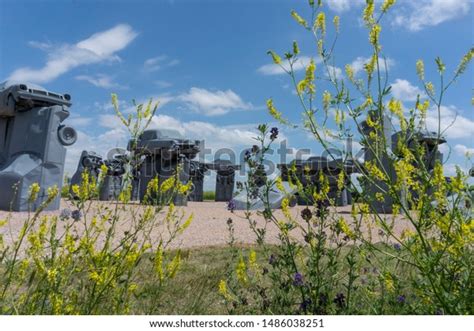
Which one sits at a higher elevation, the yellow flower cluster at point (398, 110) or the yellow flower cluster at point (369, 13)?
the yellow flower cluster at point (369, 13)

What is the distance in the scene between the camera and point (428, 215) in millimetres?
2479

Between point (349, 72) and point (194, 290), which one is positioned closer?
point (349, 72)

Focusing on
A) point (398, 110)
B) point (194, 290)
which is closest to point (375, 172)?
point (398, 110)

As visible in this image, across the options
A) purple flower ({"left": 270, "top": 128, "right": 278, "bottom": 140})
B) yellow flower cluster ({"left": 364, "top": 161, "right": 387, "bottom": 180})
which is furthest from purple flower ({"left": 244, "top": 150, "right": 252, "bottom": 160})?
yellow flower cluster ({"left": 364, "top": 161, "right": 387, "bottom": 180})

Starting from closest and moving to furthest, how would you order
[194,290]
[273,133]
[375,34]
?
[375,34]
[273,133]
[194,290]

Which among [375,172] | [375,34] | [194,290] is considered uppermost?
[375,34]

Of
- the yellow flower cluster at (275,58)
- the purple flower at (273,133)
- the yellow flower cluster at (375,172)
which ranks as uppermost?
the yellow flower cluster at (275,58)

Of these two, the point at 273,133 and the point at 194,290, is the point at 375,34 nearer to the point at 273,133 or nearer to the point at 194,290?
the point at 273,133

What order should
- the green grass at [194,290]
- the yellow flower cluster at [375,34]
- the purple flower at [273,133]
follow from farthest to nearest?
the green grass at [194,290] → the purple flower at [273,133] → the yellow flower cluster at [375,34]

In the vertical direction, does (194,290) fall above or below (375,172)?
below

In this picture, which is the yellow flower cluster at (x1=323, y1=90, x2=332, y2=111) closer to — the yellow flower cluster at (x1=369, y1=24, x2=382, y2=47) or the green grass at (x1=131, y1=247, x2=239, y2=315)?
the yellow flower cluster at (x1=369, y1=24, x2=382, y2=47)

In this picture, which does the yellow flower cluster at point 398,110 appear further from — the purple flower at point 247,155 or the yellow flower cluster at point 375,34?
the purple flower at point 247,155

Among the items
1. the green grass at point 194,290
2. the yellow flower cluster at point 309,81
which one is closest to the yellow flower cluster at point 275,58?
the yellow flower cluster at point 309,81
